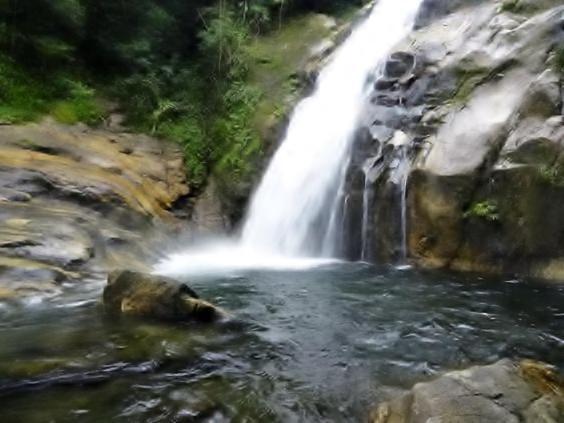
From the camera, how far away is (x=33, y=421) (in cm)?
378

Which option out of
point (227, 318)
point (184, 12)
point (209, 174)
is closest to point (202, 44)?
point (184, 12)

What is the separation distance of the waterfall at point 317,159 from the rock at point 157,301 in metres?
5.45

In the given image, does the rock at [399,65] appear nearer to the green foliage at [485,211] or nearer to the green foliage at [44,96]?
the green foliage at [485,211]

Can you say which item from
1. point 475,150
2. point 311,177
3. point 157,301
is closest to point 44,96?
point 311,177

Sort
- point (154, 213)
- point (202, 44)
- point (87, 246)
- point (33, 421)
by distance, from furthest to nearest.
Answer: point (202, 44) < point (154, 213) < point (87, 246) < point (33, 421)

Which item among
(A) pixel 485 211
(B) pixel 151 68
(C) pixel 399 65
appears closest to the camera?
(A) pixel 485 211

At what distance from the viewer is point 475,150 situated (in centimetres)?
958

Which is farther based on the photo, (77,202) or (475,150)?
(77,202)

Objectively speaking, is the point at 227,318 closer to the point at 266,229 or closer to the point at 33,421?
the point at 33,421

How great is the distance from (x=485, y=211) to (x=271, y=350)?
5.26 metres

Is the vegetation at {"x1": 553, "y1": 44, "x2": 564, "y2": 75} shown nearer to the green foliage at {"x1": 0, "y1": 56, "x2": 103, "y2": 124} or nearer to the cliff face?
the cliff face

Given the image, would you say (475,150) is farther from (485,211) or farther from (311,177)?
(311,177)

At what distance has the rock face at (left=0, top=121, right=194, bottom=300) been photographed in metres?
7.94

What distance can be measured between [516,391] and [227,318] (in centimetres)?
343
